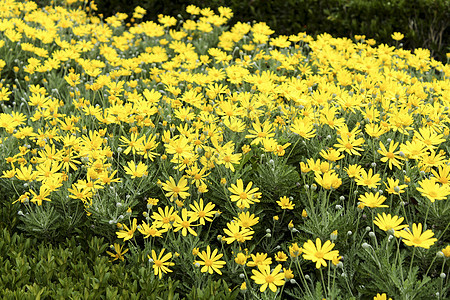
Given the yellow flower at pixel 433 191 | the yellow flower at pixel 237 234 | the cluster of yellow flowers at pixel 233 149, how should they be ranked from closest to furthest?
the yellow flower at pixel 433 191, the yellow flower at pixel 237 234, the cluster of yellow flowers at pixel 233 149

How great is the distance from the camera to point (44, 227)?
289cm

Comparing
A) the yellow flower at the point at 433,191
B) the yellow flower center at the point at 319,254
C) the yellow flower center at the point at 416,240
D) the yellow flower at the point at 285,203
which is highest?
the yellow flower at the point at 433,191

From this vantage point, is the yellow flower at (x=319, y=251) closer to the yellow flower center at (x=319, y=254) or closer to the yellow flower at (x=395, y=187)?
the yellow flower center at (x=319, y=254)

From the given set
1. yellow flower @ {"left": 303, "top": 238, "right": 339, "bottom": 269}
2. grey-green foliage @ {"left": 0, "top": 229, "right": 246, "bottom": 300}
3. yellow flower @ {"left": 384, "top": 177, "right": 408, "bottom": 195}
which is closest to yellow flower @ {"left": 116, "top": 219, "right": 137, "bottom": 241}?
grey-green foliage @ {"left": 0, "top": 229, "right": 246, "bottom": 300}

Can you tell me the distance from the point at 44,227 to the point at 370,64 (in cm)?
318

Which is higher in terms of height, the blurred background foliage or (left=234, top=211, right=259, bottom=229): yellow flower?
(left=234, top=211, right=259, bottom=229): yellow flower

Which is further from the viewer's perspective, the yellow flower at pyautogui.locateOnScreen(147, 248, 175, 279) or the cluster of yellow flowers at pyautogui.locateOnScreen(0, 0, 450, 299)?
the cluster of yellow flowers at pyautogui.locateOnScreen(0, 0, 450, 299)

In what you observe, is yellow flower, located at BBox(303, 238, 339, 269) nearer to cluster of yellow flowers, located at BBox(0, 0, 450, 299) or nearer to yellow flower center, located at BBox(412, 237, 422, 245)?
cluster of yellow flowers, located at BBox(0, 0, 450, 299)

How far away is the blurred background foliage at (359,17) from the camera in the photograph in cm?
688

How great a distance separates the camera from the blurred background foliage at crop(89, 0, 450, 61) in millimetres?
6883

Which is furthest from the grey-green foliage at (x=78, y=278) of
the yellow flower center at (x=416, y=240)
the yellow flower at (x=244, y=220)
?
the yellow flower center at (x=416, y=240)

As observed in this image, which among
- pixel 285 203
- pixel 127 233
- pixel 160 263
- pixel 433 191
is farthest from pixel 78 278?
pixel 433 191

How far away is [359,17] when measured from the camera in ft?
24.0

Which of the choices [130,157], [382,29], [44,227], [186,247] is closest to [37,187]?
[44,227]
